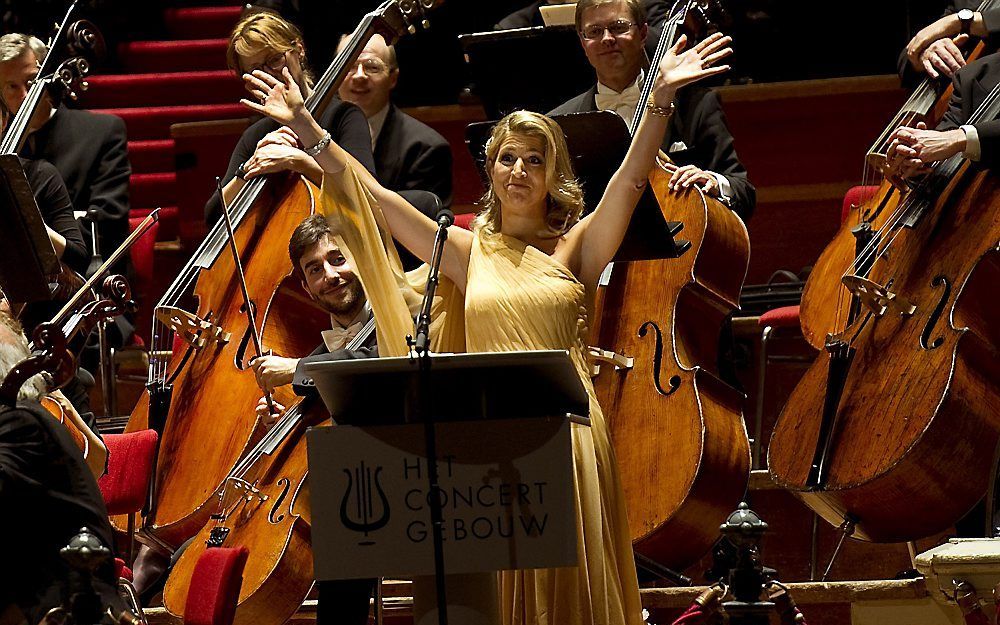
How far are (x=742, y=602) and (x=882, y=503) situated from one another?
4.17 feet

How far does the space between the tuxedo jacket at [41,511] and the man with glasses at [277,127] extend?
3.90 feet

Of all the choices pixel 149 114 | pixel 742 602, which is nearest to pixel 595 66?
pixel 742 602

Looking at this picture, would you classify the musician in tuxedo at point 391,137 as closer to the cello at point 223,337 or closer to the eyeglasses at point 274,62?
the eyeglasses at point 274,62

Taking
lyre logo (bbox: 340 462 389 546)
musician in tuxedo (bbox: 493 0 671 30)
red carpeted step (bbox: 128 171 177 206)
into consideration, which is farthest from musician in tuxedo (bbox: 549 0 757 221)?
red carpeted step (bbox: 128 171 177 206)

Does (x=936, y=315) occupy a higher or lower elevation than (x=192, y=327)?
lower

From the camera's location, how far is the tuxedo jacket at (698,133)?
3.96 meters

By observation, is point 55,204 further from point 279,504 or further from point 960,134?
point 960,134

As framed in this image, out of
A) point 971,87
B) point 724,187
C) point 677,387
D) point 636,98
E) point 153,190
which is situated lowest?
point 677,387

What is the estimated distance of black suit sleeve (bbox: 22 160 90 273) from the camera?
4.36 m

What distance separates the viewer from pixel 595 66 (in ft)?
13.1

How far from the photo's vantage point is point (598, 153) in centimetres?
329

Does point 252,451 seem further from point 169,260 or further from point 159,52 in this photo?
point 159,52

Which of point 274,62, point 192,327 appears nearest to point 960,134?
point 274,62

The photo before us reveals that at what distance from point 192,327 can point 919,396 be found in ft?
5.92
